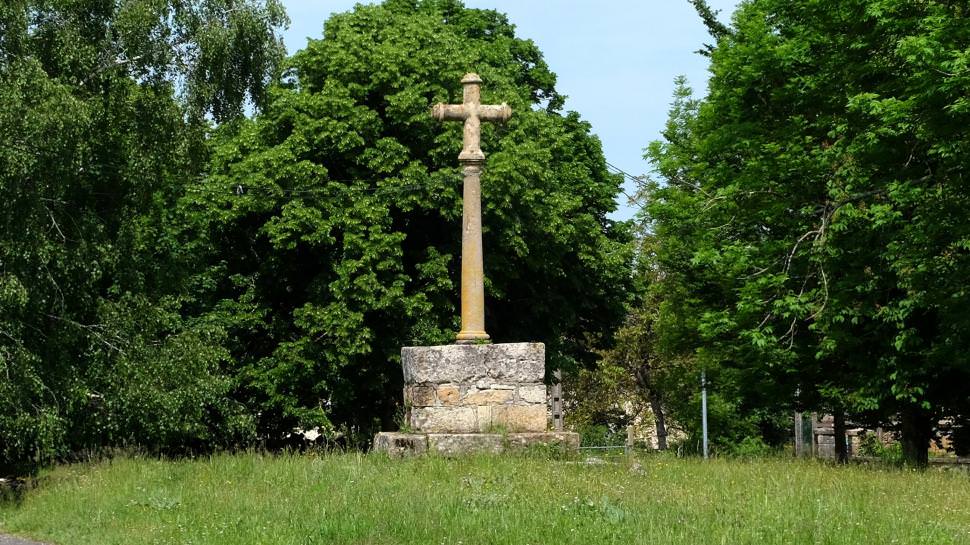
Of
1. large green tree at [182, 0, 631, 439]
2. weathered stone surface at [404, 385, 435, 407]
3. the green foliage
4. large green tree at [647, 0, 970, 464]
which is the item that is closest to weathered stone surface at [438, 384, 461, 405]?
weathered stone surface at [404, 385, 435, 407]

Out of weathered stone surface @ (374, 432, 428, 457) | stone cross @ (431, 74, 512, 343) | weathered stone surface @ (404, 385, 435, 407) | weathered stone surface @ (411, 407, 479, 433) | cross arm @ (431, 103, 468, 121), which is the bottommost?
weathered stone surface @ (374, 432, 428, 457)

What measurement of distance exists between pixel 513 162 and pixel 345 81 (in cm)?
414

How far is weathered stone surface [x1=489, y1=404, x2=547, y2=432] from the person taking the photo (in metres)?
16.2

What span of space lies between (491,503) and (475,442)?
4.45m

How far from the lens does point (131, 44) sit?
827 inches

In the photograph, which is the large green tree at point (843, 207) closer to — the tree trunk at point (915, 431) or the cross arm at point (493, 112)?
the tree trunk at point (915, 431)

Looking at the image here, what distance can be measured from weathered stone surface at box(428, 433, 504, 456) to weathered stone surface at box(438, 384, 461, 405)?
46 centimetres

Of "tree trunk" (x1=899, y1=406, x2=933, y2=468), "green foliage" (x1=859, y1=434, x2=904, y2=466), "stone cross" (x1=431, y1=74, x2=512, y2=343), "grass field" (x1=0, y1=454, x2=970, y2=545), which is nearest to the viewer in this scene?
"grass field" (x1=0, y1=454, x2=970, y2=545)

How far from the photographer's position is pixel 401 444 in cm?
1612

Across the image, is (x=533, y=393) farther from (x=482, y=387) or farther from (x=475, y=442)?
(x=475, y=442)

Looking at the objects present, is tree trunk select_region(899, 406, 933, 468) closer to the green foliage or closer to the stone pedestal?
the green foliage

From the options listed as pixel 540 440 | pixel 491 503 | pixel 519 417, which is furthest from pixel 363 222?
pixel 491 503

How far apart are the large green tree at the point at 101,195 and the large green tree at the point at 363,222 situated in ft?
10.4

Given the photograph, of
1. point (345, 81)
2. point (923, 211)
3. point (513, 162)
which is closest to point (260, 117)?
point (345, 81)
